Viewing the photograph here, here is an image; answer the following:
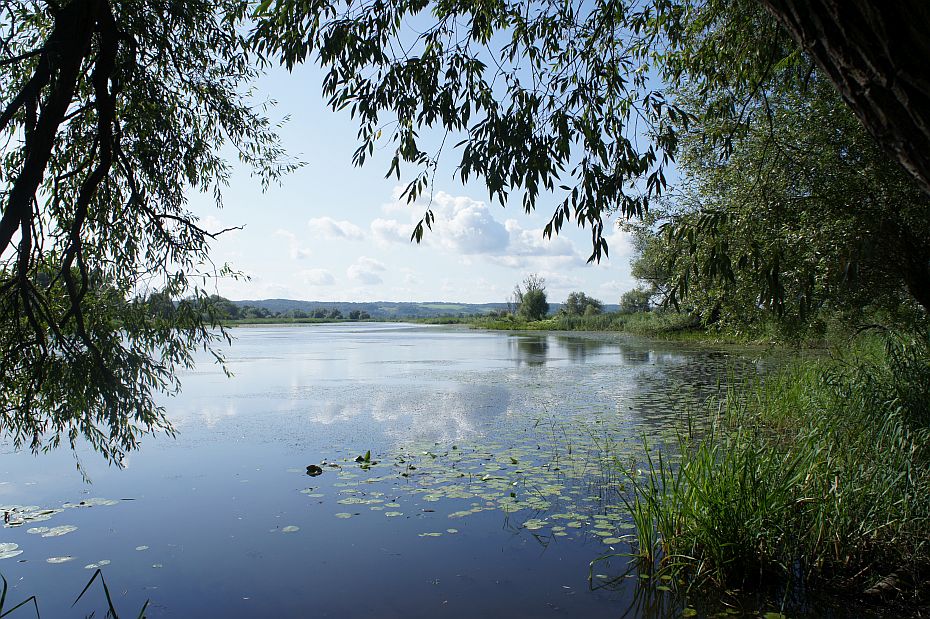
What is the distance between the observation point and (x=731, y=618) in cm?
350

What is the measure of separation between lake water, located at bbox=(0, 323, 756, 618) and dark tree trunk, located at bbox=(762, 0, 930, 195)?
2986 mm

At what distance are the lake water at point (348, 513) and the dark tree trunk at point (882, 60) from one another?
2.99 metres

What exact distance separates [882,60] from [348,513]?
4816 mm

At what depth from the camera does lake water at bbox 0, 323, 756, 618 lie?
3.99 meters

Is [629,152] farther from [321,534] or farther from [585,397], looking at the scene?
[585,397]

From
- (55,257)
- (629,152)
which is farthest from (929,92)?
(55,257)

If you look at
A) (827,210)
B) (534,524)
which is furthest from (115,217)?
(827,210)

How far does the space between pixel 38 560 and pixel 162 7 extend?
3790mm

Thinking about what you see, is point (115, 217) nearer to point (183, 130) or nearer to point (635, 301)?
point (183, 130)

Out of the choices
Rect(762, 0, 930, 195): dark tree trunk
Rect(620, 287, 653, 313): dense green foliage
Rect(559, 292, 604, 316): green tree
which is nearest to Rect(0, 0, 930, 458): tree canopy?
Rect(762, 0, 930, 195): dark tree trunk

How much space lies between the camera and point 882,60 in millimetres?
1541

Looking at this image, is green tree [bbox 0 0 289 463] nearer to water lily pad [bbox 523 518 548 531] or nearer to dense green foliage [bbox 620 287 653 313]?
water lily pad [bbox 523 518 548 531]

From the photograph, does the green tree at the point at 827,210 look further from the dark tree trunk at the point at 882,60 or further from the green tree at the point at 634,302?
the green tree at the point at 634,302

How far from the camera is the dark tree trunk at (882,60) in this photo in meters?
1.51
